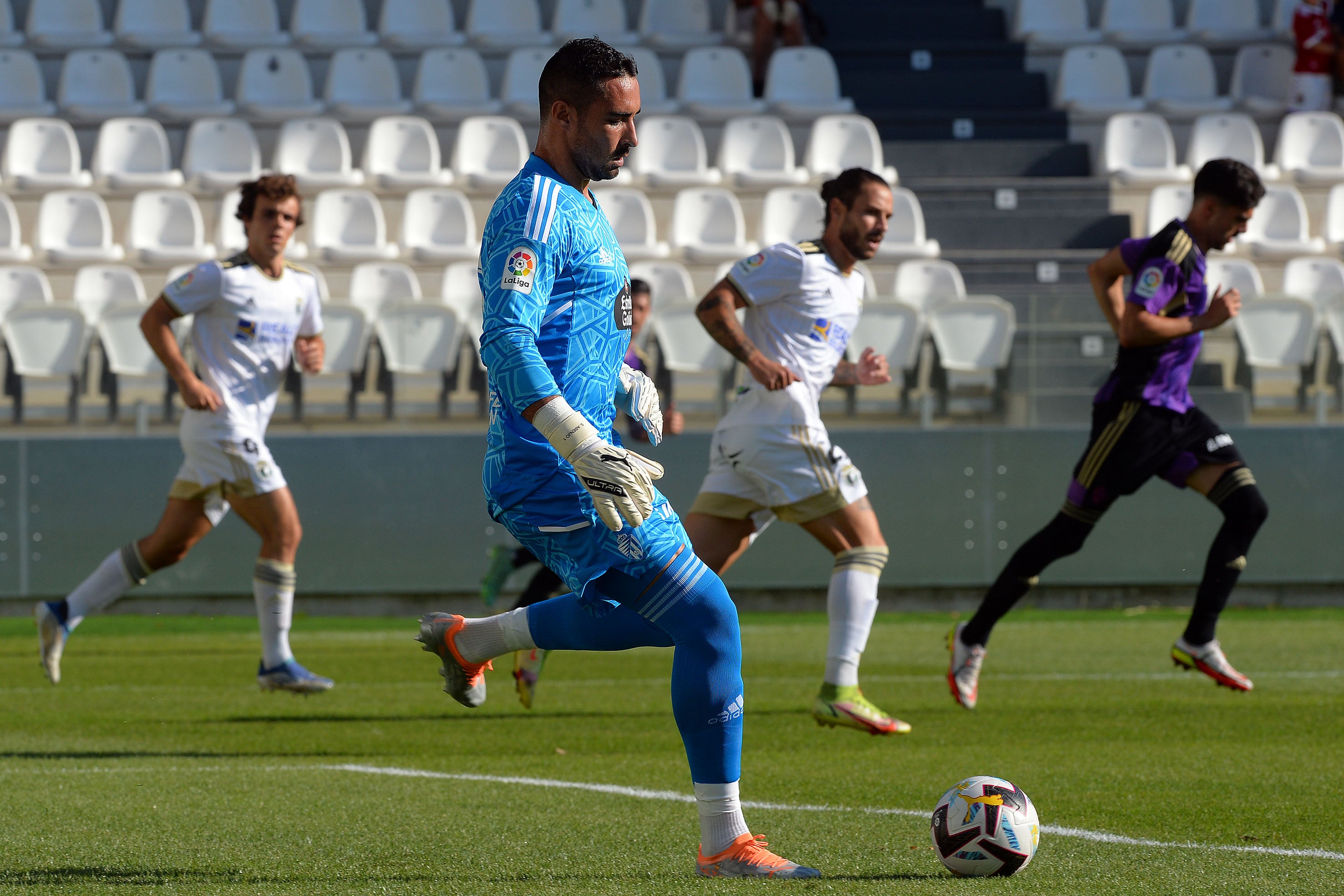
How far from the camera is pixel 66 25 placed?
19.9 meters

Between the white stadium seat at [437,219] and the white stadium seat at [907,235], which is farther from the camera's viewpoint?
the white stadium seat at [437,219]

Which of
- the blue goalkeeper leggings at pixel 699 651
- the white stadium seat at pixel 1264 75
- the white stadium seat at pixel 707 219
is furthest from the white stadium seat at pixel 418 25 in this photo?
the blue goalkeeper leggings at pixel 699 651

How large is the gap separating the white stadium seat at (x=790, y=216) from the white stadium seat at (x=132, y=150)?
245 inches

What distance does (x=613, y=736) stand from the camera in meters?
7.12

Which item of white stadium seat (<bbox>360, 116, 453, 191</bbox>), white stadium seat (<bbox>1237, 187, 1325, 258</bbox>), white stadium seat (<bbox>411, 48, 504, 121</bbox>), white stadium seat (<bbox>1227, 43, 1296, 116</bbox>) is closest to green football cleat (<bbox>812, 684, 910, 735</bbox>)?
white stadium seat (<bbox>360, 116, 453, 191</bbox>)

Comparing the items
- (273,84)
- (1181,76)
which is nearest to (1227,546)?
(1181,76)

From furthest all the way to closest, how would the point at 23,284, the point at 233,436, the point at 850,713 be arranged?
the point at 23,284 → the point at 233,436 → the point at 850,713

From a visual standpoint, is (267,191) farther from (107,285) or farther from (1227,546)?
(107,285)

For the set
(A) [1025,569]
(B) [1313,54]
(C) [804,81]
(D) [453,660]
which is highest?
(B) [1313,54]

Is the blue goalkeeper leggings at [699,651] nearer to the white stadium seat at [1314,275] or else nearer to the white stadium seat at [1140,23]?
the white stadium seat at [1314,275]

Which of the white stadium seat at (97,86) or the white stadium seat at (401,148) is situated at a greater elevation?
the white stadium seat at (97,86)

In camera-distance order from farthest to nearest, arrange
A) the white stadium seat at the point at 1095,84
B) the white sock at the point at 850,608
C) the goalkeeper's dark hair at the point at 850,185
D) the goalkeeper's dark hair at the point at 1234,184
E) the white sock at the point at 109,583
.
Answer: the white stadium seat at the point at 1095,84
the white sock at the point at 109,583
the goalkeeper's dark hair at the point at 1234,184
the goalkeeper's dark hair at the point at 850,185
the white sock at the point at 850,608

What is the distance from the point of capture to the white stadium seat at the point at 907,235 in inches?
658

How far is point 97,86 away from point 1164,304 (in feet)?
48.0
